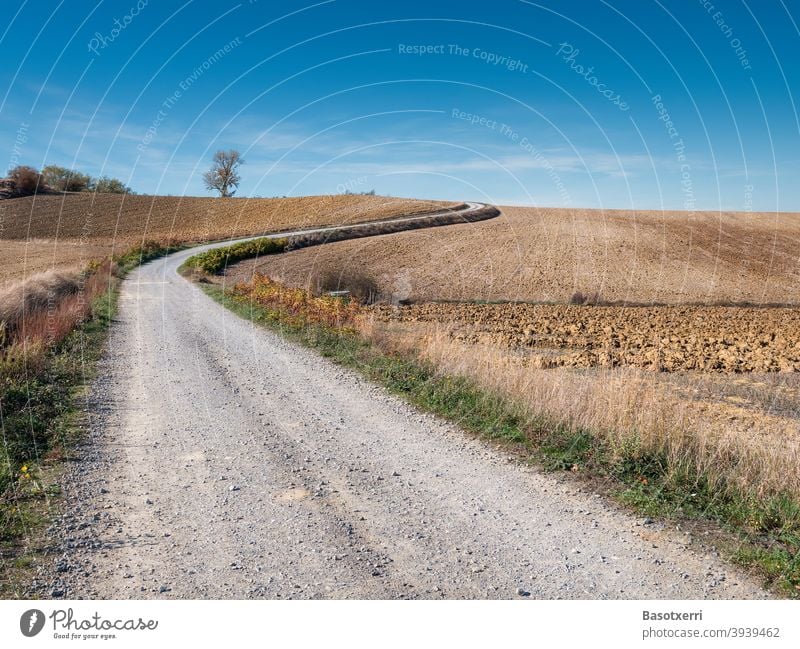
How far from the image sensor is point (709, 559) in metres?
4.95

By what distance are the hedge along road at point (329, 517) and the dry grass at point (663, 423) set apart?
1.18 metres

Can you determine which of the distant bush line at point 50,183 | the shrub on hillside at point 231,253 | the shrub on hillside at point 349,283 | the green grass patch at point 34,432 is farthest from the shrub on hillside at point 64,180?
the green grass patch at point 34,432

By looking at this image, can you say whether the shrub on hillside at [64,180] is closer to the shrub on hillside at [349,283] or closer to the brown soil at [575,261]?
the brown soil at [575,261]

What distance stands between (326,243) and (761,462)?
4499cm

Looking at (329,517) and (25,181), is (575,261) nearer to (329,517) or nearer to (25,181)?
(329,517)

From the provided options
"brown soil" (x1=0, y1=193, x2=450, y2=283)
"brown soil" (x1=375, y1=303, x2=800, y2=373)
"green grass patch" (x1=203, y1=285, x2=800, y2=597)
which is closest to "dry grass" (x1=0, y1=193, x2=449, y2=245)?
"brown soil" (x1=0, y1=193, x2=450, y2=283)

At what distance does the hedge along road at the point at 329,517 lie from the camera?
460 centimetres
